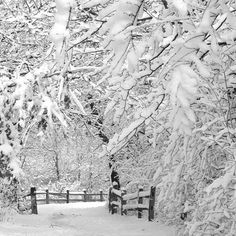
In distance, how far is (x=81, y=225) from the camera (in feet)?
44.2

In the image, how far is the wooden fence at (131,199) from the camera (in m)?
14.4

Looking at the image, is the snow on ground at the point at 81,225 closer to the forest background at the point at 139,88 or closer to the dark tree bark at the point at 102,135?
the forest background at the point at 139,88

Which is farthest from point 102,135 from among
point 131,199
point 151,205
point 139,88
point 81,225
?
point 139,88

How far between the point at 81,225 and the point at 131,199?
2.49 m

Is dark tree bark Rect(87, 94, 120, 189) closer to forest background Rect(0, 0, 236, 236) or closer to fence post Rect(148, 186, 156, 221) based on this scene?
forest background Rect(0, 0, 236, 236)

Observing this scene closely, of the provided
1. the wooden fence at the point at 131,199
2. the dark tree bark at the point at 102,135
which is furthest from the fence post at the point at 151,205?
the dark tree bark at the point at 102,135

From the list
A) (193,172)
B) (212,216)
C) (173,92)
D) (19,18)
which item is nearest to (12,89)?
(19,18)

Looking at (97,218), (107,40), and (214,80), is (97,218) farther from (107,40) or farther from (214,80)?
(107,40)

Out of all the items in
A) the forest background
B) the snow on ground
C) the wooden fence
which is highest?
the forest background

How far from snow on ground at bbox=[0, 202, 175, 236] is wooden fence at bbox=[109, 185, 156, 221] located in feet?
0.95

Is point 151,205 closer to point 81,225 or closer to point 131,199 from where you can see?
point 131,199

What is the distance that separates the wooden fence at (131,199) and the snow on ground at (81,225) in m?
0.29

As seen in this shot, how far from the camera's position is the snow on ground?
11.1 meters

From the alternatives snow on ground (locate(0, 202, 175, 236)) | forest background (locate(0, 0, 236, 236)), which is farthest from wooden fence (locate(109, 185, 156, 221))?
forest background (locate(0, 0, 236, 236))
